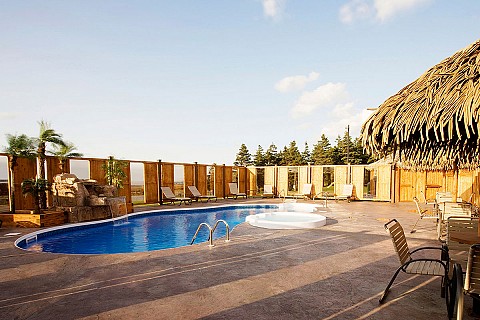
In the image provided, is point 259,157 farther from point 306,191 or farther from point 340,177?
point 340,177

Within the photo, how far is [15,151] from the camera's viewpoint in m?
8.30

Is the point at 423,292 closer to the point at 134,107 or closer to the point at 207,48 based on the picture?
the point at 207,48

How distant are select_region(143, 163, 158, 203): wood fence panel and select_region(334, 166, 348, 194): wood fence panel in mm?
10384

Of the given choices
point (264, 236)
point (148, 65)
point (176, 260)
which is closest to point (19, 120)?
point (148, 65)

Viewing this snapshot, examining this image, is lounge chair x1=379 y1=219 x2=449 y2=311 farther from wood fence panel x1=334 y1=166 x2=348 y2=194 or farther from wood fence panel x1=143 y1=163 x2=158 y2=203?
wood fence panel x1=334 y1=166 x2=348 y2=194

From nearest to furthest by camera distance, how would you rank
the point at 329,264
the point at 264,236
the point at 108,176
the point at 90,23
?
the point at 329,264 → the point at 264,236 → the point at 90,23 → the point at 108,176

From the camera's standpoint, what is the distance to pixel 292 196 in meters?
17.4

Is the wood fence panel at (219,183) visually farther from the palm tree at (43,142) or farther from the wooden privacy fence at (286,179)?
the palm tree at (43,142)

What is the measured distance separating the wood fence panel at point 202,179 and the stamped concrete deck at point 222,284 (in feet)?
33.5

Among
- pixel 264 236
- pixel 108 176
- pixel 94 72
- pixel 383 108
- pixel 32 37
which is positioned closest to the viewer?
pixel 383 108

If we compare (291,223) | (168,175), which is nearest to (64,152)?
(168,175)

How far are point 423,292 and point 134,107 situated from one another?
44.2ft

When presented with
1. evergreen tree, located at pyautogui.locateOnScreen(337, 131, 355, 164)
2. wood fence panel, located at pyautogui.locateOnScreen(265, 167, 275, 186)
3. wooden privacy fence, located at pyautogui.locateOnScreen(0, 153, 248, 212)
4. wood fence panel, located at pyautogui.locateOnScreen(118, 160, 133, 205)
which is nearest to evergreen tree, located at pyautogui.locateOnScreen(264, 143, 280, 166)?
evergreen tree, located at pyautogui.locateOnScreen(337, 131, 355, 164)

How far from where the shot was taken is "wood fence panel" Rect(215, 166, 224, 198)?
54.9 ft
